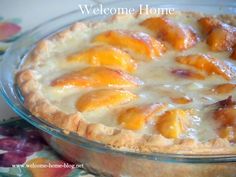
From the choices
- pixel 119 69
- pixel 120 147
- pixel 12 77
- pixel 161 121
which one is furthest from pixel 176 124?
pixel 12 77

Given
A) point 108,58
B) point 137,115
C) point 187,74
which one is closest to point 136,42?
point 108,58

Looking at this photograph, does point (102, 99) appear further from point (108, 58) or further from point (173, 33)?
point (173, 33)

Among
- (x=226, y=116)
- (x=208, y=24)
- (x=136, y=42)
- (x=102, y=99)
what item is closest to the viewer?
(x=226, y=116)

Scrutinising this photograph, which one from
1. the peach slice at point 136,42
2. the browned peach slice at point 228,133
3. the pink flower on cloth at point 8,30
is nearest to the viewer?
the browned peach slice at point 228,133

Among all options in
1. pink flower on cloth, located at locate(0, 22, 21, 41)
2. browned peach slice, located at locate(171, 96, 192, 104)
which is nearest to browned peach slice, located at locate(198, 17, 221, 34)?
browned peach slice, located at locate(171, 96, 192, 104)

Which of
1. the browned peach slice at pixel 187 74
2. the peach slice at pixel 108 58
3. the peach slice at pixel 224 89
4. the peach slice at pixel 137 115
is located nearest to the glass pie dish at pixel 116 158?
the peach slice at pixel 137 115

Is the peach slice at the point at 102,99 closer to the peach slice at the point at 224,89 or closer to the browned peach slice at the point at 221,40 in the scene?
the peach slice at the point at 224,89
